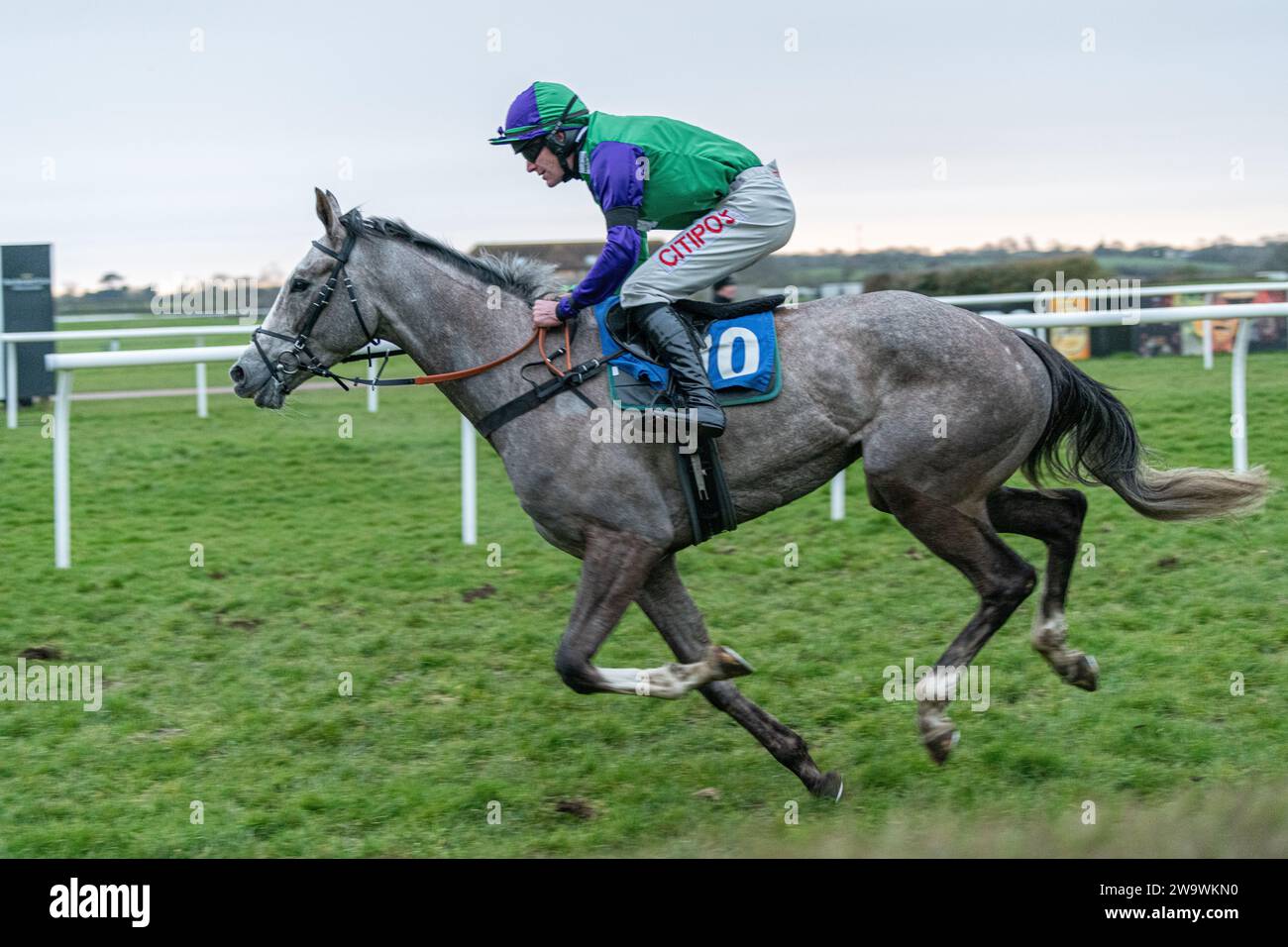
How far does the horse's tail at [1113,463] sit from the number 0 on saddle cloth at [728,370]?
99 cm

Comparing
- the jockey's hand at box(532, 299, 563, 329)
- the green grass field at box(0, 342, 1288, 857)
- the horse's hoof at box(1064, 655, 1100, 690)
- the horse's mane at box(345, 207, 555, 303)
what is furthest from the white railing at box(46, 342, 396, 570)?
the horse's hoof at box(1064, 655, 1100, 690)

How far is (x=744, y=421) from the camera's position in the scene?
4375 millimetres

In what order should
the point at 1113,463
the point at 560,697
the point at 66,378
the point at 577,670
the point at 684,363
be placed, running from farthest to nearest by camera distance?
1. the point at 66,378
2. the point at 560,697
3. the point at 1113,463
4. the point at 684,363
5. the point at 577,670

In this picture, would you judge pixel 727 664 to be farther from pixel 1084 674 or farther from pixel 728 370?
pixel 1084 674

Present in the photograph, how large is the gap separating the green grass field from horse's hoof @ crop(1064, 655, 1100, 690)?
148 millimetres

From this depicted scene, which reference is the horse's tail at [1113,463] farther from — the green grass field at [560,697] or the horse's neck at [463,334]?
the horse's neck at [463,334]

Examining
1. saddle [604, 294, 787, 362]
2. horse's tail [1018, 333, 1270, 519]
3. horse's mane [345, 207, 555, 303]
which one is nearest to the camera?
saddle [604, 294, 787, 362]

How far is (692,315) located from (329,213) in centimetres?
123

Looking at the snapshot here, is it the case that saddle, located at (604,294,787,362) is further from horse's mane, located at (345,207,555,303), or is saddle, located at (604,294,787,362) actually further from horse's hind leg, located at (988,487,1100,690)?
horse's hind leg, located at (988,487,1100,690)

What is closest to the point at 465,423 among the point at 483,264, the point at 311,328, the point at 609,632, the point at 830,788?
the point at 483,264

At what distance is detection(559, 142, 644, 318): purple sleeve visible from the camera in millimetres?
4230

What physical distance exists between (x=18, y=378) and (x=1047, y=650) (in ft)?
34.9

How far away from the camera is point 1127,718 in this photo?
190 inches

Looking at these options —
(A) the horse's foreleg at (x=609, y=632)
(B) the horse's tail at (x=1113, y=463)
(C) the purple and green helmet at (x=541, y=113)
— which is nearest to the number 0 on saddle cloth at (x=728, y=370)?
(A) the horse's foreleg at (x=609, y=632)
